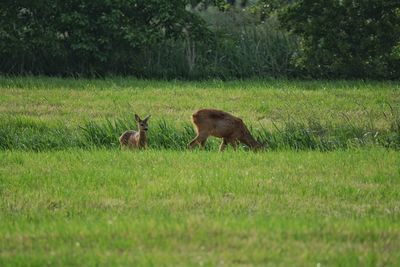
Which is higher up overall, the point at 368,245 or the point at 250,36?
the point at 368,245

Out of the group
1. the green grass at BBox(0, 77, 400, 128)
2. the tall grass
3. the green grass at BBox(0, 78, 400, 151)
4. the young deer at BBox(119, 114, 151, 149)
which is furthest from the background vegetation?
the young deer at BBox(119, 114, 151, 149)

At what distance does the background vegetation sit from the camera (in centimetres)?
2950

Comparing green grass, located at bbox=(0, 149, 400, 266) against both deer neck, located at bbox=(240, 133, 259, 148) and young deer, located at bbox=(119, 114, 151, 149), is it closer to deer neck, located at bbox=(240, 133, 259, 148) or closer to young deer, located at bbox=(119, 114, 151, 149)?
young deer, located at bbox=(119, 114, 151, 149)

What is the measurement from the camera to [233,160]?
14141 mm

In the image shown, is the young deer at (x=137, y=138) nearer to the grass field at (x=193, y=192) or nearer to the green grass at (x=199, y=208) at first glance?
the grass field at (x=193, y=192)

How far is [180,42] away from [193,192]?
20114 mm

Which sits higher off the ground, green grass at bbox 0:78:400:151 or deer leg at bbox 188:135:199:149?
deer leg at bbox 188:135:199:149

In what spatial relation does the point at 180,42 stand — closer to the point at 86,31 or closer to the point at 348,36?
the point at 86,31

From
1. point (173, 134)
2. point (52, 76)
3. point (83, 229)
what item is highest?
point (83, 229)

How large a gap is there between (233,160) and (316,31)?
54.4ft

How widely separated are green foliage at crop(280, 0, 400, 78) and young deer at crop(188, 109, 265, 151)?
13956mm

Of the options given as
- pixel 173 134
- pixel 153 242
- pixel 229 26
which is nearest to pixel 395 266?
Answer: pixel 153 242

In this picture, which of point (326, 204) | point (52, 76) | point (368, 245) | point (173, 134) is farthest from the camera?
point (52, 76)

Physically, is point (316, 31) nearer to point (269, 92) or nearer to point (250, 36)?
point (250, 36)
